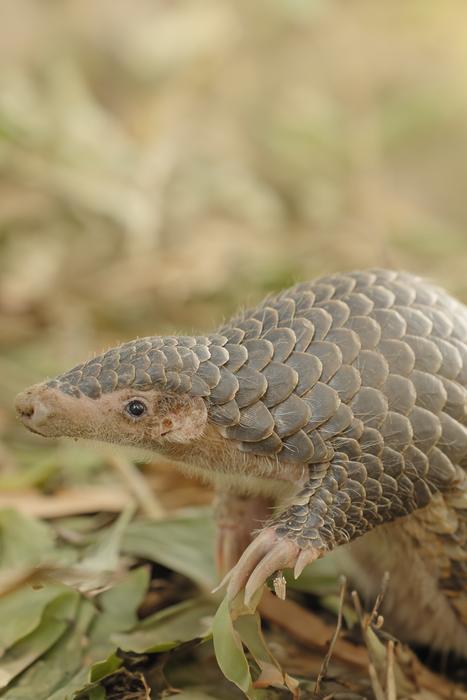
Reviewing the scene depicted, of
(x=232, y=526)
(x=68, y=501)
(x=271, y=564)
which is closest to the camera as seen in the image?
(x=271, y=564)

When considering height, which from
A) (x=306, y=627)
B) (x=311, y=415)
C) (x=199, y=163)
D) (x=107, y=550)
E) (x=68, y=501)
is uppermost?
(x=199, y=163)

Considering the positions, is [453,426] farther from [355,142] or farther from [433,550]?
[355,142]

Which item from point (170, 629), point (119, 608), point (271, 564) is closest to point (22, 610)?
point (119, 608)

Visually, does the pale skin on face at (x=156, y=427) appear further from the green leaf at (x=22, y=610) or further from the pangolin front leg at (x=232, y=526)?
the green leaf at (x=22, y=610)

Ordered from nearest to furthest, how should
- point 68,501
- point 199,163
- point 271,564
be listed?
point 271,564
point 68,501
point 199,163

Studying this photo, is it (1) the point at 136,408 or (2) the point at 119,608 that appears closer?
(1) the point at 136,408

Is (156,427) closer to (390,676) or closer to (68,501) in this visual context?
(390,676)

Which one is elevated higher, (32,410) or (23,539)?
(32,410)
